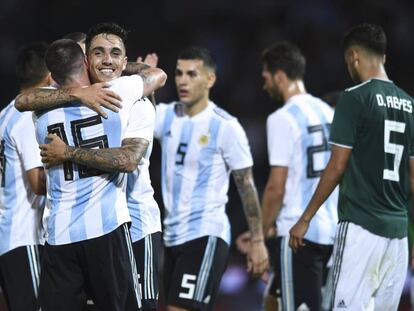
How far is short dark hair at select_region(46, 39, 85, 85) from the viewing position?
514cm

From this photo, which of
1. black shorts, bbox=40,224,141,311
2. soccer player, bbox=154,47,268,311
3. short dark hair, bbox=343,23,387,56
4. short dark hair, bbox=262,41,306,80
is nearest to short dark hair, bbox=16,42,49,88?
soccer player, bbox=154,47,268,311

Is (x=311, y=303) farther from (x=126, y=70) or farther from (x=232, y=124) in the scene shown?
(x=126, y=70)

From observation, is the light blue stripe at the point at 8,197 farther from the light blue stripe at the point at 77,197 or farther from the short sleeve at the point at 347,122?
the short sleeve at the point at 347,122

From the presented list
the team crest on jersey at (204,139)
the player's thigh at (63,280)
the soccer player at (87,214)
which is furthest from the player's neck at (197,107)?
the player's thigh at (63,280)

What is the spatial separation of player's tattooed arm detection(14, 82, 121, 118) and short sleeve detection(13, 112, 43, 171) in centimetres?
91

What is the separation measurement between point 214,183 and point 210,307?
3.09ft

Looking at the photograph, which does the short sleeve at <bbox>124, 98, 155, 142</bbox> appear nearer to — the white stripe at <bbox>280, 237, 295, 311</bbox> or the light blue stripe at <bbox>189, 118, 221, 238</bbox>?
the light blue stripe at <bbox>189, 118, 221, 238</bbox>

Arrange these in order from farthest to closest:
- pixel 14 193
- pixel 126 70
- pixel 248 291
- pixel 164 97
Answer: pixel 164 97
pixel 248 291
pixel 14 193
pixel 126 70

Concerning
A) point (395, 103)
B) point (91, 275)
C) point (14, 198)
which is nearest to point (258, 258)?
point (395, 103)

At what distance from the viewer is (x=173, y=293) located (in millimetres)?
6910

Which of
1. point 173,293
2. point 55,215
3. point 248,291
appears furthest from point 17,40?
point 55,215

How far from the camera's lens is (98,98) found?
4.98m

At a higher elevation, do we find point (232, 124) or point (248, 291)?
point (232, 124)

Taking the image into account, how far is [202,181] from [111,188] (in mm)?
2105
